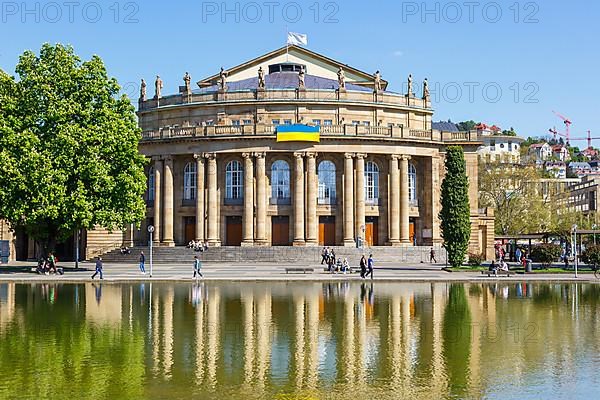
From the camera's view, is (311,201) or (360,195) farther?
(360,195)

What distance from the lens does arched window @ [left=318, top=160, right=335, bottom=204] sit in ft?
270

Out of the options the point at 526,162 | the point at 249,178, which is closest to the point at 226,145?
the point at 249,178

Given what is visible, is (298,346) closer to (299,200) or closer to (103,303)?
(103,303)

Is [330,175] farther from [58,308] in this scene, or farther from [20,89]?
[58,308]

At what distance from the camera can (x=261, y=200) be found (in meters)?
80.1

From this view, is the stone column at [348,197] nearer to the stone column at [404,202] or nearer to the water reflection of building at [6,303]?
the stone column at [404,202]

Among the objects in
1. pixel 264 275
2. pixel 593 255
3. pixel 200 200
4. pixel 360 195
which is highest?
pixel 360 195

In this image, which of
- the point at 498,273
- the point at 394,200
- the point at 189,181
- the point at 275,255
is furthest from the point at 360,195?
the point at 498,273

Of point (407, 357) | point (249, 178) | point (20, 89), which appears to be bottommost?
point (407, 357)

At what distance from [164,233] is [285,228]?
1316 centimetres

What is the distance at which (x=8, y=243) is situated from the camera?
2953 inches

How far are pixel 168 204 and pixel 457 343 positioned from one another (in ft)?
205

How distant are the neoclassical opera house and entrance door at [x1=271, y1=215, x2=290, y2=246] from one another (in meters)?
0.11

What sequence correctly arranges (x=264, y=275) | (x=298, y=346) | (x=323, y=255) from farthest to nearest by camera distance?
(x=323, y=255) < (x=264, y=275) < (x=298, y=346)
